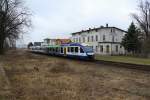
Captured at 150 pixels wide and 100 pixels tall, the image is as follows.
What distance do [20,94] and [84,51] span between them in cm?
2777

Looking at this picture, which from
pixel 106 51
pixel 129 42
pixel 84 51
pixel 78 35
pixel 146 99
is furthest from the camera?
pixel 78 35

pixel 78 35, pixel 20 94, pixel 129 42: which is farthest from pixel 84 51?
pixel 78 35

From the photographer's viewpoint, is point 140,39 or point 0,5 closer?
point 0,5

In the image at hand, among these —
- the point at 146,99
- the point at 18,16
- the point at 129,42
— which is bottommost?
the point at 146,99

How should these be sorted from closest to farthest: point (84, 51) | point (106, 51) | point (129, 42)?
point (84, 51), point (129, 42), point (106, 51)

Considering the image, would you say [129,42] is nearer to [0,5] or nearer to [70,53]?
[70,53]

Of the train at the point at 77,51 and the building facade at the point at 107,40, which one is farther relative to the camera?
the building facade at the point at 107,40

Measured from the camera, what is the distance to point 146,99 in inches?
397

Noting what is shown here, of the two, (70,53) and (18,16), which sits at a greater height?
(18,16)

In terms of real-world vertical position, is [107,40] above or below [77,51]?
above

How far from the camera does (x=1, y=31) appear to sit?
4947 cm

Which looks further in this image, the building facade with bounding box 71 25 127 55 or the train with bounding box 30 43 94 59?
the building facade with bounding box 71 25 127 55

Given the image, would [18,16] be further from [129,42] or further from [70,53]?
[129,42]

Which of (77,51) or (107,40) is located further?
(107,40)
